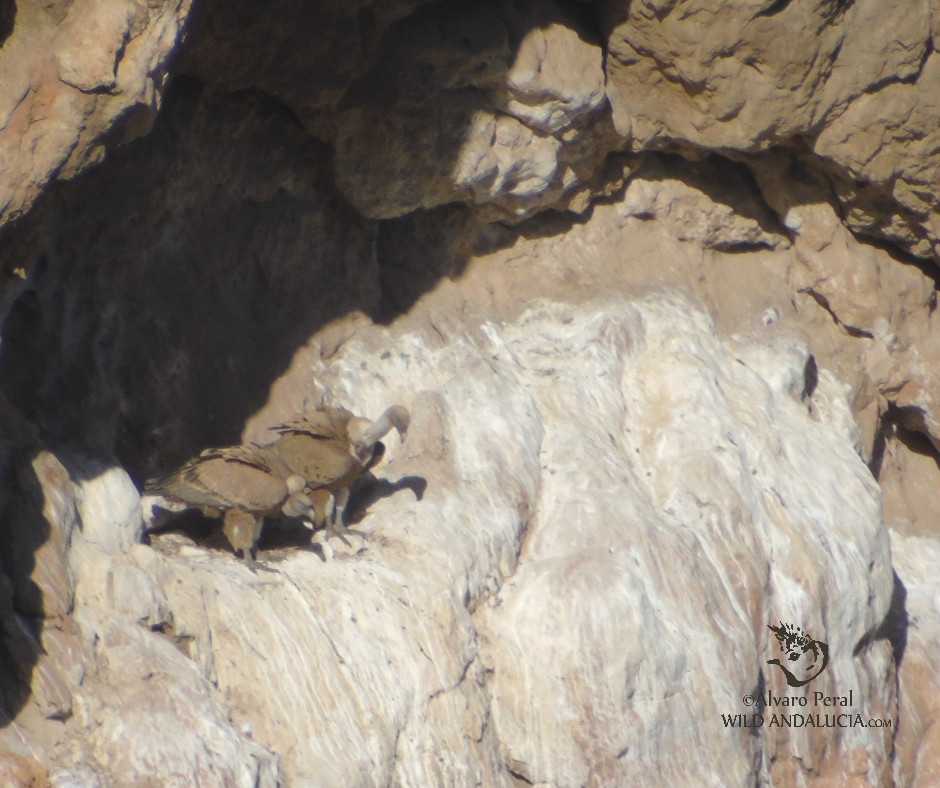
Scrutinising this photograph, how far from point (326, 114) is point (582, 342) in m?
2.23

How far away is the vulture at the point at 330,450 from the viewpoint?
20.2 ft

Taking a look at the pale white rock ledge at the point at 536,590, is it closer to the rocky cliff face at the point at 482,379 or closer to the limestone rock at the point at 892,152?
the rocky cliff face at the point at 482,379

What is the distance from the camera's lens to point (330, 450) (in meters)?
6.21

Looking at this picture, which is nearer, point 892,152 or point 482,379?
point 482,379

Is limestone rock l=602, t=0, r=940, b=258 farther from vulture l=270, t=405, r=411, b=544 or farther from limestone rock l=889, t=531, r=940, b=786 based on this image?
vulture l=270, t=405, r=411, b=544

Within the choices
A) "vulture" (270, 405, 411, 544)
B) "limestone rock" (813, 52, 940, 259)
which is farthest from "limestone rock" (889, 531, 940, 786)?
"vulture" (270, 405, 411, 544)

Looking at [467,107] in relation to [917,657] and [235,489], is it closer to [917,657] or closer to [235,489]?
[235,489]

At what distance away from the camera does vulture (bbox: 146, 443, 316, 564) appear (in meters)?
5.77

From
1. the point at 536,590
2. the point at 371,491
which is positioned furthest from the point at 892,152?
the point at 371,491

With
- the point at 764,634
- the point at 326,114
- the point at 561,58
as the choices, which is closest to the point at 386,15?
the point at 326,114

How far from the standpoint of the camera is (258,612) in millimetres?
5309

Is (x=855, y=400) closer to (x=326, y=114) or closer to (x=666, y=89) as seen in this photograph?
(x=666, y=89)

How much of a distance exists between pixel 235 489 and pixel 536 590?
171 centimetres

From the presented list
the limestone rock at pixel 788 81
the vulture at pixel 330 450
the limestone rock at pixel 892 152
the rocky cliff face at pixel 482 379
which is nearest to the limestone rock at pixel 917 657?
the rocky cliff face at pixel 482 379
